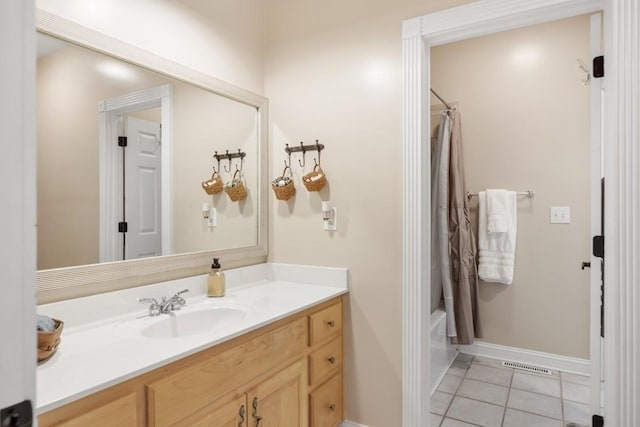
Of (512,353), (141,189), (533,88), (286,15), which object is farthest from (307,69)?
(512,353)

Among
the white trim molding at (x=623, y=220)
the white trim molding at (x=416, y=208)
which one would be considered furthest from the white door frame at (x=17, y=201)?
the white trim molding at (x=623, y=220)

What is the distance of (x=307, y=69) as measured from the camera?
221 centimetres

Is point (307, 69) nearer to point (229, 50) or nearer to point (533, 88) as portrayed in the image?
point (229, 50)

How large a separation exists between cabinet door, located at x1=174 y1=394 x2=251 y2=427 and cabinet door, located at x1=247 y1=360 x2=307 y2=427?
0.04 metres

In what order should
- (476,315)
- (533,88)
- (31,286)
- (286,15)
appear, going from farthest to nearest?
(476,315) < (533,88) < (286,15) < (31,286)

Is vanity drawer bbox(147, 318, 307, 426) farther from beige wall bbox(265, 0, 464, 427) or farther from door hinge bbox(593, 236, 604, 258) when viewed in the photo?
door hinge bbox(593, 236, 604, 258)

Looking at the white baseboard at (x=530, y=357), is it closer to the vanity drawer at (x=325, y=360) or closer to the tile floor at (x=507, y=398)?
the tile floor at (x=507, y=398)

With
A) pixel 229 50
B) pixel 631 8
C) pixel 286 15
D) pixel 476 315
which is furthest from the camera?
pixel 476 315

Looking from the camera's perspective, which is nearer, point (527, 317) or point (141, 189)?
point (141, 189)

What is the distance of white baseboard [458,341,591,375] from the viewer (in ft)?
9.20

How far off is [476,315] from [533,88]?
1842 mm

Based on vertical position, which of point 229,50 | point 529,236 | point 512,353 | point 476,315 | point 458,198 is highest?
point 229,50

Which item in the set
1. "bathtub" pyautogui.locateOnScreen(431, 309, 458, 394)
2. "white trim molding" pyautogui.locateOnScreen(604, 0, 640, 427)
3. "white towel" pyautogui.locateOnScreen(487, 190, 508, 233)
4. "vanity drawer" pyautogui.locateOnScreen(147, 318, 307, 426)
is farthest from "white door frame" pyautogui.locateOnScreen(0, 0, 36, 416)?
"white towel" pyautogui.locateOnScreen(487, 190, 508, 233)

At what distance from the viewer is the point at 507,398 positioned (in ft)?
8.05
